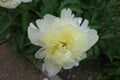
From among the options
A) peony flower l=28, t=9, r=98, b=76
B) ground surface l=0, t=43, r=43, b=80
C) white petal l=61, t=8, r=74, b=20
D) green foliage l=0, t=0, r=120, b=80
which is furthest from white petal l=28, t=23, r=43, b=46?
ground surface l=0, t=43, r=43, b=80

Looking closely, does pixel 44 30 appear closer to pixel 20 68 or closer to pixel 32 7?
pixel 32 7

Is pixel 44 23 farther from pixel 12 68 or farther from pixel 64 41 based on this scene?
pixel 12 68

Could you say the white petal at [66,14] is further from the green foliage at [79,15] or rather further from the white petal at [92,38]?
the green foliage at [79,15]

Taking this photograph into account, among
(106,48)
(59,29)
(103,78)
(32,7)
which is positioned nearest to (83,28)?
(59,29)

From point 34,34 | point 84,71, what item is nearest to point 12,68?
point 84,71

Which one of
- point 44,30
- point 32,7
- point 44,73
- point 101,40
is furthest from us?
point 44,73

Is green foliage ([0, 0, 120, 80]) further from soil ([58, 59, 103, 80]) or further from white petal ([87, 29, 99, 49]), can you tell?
white petal ([87, 29, 99, 49])
